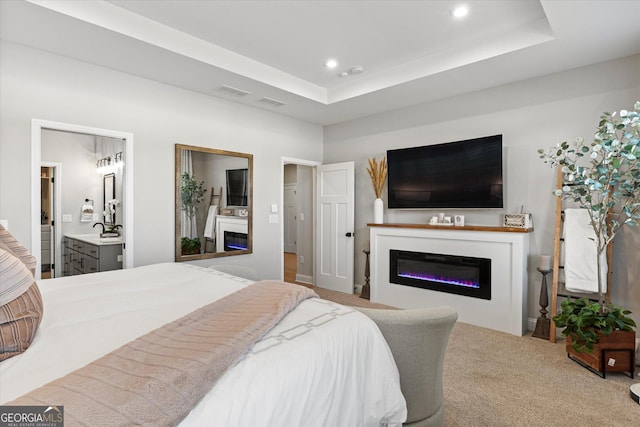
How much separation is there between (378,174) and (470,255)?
5.61ft

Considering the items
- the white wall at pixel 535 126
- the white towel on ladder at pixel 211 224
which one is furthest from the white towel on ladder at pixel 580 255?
the white towel on ladder at pixel 211 224

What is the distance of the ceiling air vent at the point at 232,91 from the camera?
3877 mm

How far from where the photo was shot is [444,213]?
170 inches

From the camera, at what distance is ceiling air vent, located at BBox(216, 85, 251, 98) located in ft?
12.7

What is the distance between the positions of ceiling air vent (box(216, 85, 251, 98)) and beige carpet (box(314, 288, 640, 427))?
356 cm

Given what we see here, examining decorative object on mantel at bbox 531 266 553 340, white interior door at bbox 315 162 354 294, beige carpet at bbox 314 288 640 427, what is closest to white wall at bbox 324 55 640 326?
decorative object on mantel at bbox 531 266 553 340

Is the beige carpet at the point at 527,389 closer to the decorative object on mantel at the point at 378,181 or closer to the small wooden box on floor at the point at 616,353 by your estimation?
the small wooden box on floor at the point at 616,353

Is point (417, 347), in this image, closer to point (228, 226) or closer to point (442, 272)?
point (442, 272)

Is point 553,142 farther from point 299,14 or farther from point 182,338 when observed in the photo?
point 182,338

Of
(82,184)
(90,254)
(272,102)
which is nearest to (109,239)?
(90,254)

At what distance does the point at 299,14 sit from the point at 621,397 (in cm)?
372

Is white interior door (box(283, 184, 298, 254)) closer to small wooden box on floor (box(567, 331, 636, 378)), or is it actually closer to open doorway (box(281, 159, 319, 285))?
open doorway (box(281, 159, 319, 285))

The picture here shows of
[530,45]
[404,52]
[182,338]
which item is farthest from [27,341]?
[530,45]

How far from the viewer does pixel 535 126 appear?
3641mm
